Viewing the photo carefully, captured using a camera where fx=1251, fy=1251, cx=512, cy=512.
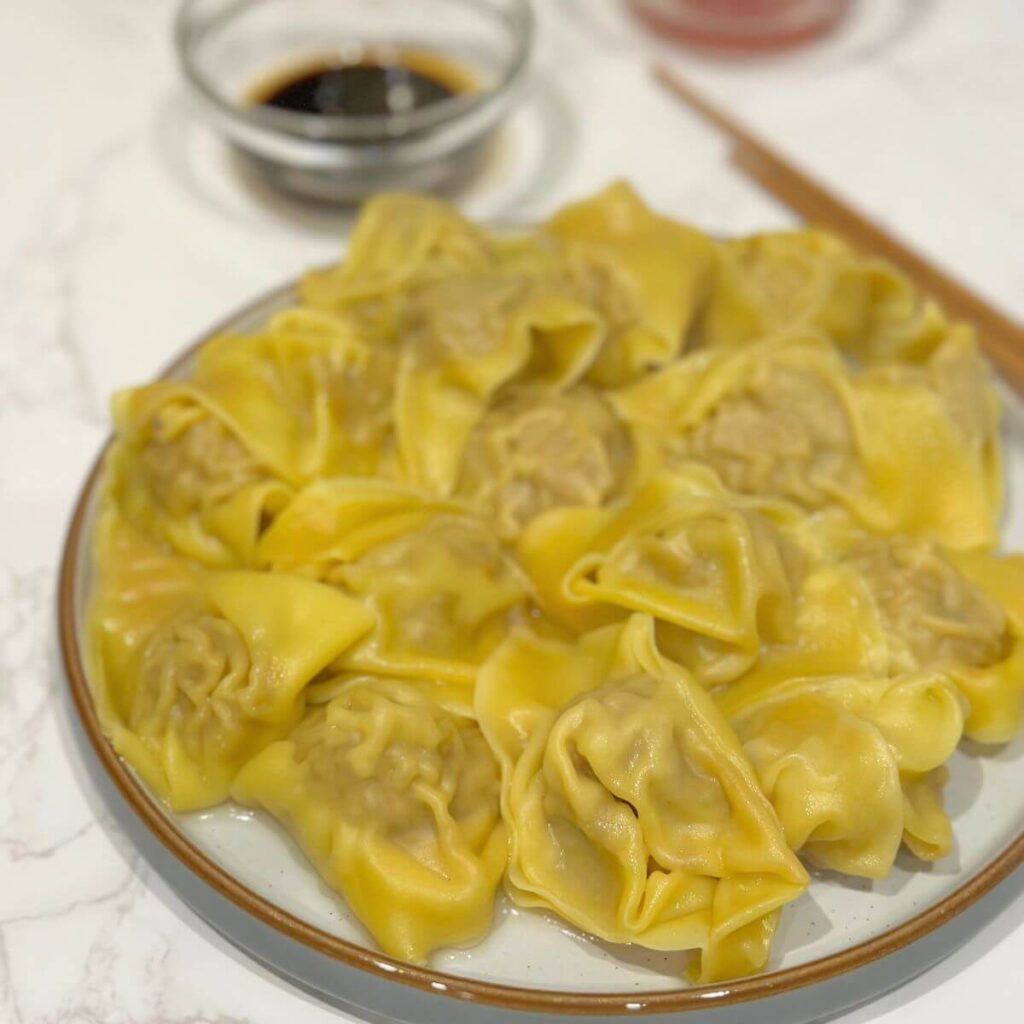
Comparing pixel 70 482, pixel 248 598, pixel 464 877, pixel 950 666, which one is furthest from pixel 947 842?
pixel 70 482

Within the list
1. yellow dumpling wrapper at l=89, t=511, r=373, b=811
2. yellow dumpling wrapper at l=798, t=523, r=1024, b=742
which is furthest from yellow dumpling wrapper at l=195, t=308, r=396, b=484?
yellow dumpling wrapper at l=798, t=523, r=1024, b=742

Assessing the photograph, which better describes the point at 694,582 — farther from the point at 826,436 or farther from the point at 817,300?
the point at 817,300

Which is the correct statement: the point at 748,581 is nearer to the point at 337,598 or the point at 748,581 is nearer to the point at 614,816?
the point at 614,816

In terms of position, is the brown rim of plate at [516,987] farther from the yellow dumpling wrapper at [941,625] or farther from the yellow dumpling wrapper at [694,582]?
the yellow dumpling wrapper at [694,582]

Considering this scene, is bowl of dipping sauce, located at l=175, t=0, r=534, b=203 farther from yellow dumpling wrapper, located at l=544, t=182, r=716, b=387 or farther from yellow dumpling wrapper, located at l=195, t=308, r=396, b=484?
yellow dumpling wrapper, located at l=195, t=308, r=396, b=484

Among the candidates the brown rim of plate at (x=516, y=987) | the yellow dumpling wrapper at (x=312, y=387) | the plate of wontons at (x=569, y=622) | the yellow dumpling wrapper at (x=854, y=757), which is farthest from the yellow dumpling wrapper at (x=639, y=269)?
the brown rim of plate at (x=516, y=987)

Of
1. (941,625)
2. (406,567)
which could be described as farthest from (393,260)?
(941,625)
